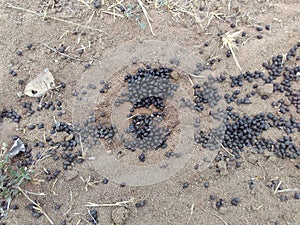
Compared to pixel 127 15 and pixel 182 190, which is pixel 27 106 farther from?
pixel 182 190

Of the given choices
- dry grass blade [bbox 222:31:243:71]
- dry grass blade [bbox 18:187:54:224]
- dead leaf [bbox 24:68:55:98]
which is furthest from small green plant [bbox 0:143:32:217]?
dry grass blade [bbox 222:31:243:71]

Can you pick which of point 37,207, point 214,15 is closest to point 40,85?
point 37,207

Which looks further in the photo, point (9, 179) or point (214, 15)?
point (214, 15)

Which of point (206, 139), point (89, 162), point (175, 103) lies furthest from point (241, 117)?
point (89, 162)

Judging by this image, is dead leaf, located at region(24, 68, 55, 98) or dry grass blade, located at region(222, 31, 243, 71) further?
dry grass blade, located at region(222, 31, 243, 71)

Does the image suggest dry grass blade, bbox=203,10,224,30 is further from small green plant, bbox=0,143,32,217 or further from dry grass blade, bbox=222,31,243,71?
small green plant, bbox=0,143,32,217

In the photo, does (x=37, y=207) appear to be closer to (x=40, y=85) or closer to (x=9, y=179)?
(x=9, y=179)

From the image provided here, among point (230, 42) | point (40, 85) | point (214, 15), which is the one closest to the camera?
point (40, 85)
